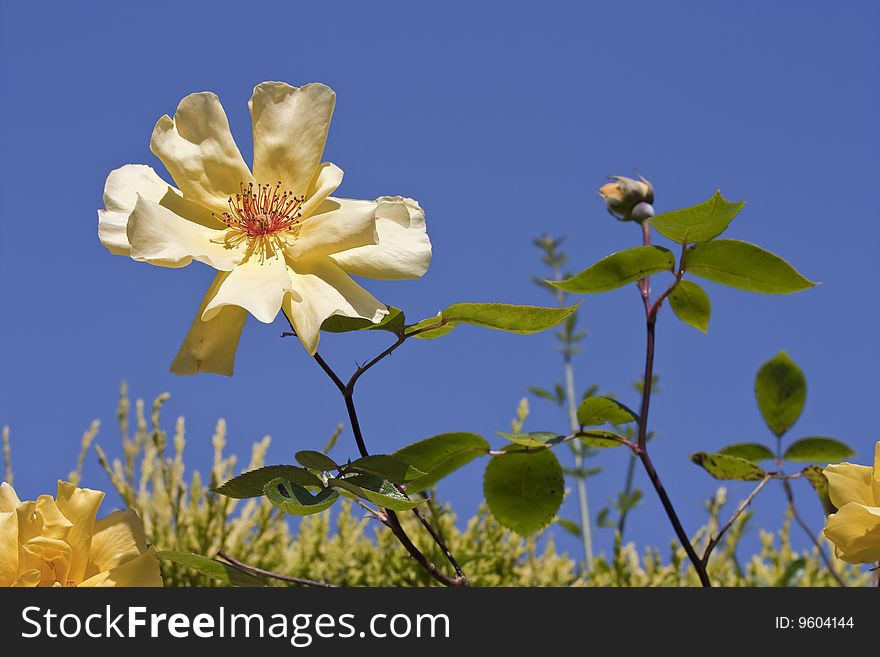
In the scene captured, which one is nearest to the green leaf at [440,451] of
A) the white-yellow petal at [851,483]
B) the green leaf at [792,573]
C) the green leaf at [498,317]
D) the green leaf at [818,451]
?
the green leaf at [498,317]

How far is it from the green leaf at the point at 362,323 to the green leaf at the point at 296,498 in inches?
7.1

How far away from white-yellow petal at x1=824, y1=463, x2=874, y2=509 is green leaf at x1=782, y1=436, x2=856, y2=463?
1.46ft

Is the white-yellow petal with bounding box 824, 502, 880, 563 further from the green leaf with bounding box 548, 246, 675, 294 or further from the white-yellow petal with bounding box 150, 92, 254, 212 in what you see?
the white-yellow petal with bounding box 150, 92, 254, 212

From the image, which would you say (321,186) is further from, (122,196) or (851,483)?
(851,483)

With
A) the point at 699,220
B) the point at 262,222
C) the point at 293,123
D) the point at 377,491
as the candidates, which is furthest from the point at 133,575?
the point at 699,220

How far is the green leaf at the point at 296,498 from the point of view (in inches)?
32.3

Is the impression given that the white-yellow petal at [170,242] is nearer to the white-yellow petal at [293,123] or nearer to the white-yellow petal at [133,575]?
→ the white-yellow petal at [293,123]

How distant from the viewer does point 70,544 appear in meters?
0.92

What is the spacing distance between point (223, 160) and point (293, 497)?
16.0 inches

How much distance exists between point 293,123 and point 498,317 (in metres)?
0.31

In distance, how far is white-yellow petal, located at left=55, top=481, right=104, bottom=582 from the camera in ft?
3.03

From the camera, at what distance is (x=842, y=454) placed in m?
1.35
